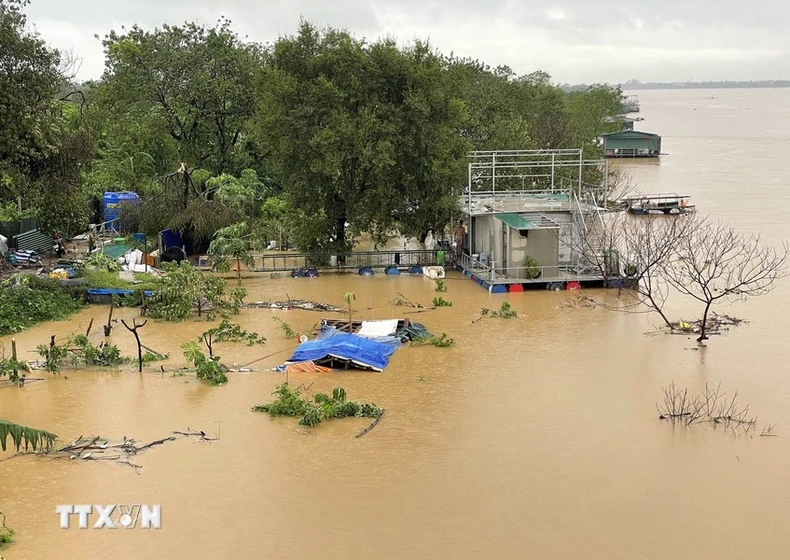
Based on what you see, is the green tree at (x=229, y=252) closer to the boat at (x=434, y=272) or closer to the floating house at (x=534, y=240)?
the boat at (x=434, y=272)

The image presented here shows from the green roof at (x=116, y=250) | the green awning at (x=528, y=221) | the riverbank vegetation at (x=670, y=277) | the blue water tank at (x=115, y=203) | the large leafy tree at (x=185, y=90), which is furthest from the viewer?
the large leafy tree at (x=185, y=90)

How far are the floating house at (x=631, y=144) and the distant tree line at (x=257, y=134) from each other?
113ft

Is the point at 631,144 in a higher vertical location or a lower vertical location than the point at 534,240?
higher

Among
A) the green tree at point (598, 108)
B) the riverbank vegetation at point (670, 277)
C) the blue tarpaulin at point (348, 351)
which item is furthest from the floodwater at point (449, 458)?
the green tree at point (598, 108)

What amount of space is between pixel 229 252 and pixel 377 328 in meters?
8.19

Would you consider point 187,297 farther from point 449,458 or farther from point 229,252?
point 449,458

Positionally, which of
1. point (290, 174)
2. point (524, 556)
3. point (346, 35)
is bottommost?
point (524, 556)

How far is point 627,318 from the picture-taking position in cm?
2002

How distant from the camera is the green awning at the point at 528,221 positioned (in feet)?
74.4

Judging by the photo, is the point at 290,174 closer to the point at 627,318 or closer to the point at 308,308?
the point at 308,308

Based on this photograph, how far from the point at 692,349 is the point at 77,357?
499 inches

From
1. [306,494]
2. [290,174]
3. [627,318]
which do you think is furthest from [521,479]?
[290,174]

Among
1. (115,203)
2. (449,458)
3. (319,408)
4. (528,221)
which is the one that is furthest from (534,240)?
(115,203)

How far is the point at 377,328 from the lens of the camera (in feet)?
59.0
